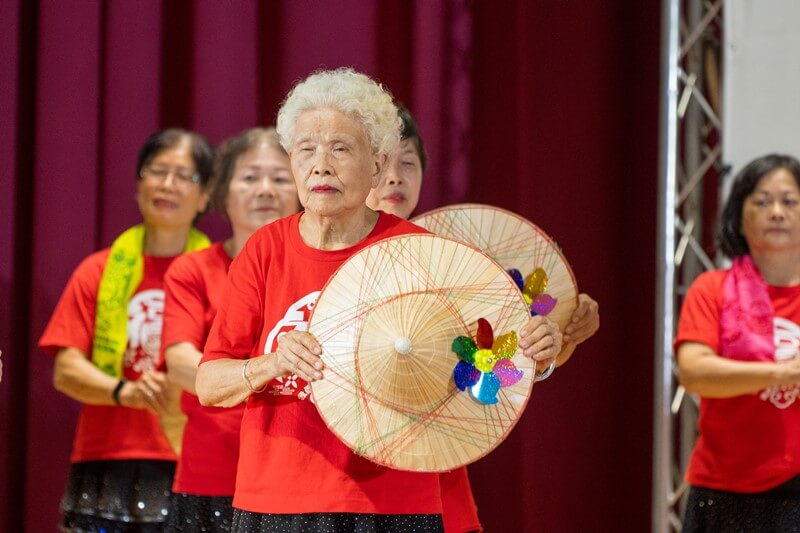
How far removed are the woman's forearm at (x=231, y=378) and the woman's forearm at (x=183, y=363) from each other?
777 millimetres

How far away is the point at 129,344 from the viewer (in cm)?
359

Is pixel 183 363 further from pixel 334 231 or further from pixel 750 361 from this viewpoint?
pixel 750 361

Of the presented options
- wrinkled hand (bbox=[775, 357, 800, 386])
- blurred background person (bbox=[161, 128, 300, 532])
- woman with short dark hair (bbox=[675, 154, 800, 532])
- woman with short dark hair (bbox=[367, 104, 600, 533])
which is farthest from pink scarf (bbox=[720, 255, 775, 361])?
blurred background person (bbox=[161, 128, 300, 532])

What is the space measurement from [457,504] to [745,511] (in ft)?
3.77

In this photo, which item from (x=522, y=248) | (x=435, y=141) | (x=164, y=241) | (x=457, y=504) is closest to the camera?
(x=457, y=504)

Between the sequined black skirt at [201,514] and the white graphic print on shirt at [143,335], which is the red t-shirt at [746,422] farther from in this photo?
the white graphic print on shirt at [143,335]

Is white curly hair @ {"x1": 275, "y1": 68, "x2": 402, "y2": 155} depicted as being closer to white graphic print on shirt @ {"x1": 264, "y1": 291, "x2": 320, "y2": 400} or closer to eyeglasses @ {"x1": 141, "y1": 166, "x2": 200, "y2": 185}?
white graphic print on shirt @ {"x1": 264, "y1": 291, "x2": 320, "y2": 400}

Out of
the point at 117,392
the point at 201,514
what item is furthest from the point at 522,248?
the point at 117,392

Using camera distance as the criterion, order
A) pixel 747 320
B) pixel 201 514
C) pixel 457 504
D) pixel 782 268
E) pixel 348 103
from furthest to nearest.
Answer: pixel 782 268, pixel 747 320, pixel 201 514, pixel 457 504, pixel 348 103

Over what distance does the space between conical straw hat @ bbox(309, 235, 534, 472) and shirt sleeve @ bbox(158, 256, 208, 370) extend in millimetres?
1078

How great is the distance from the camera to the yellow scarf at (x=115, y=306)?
3586mm

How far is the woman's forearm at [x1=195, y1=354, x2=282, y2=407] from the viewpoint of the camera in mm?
1994

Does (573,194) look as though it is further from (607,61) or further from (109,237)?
(109,237)

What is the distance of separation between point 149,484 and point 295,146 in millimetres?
1671
